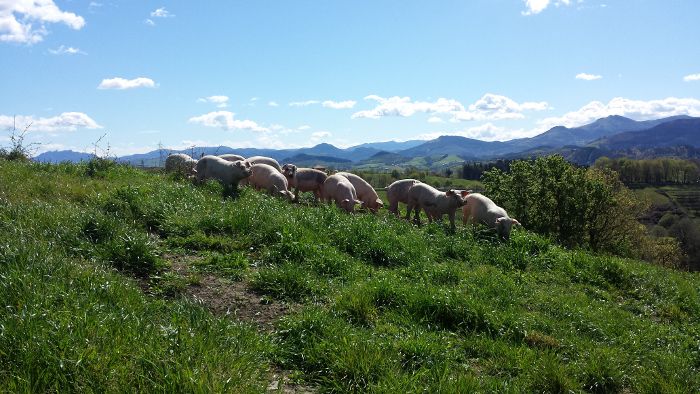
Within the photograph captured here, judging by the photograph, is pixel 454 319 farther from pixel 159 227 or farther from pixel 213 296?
pixel 159 227

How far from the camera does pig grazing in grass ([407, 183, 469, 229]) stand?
1870 cm

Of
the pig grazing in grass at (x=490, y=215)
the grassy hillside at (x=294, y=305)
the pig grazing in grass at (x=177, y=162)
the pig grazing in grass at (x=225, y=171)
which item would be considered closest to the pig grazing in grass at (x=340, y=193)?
the pig grazing in grass at (x=225, y=171)

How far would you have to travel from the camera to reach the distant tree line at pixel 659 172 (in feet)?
453

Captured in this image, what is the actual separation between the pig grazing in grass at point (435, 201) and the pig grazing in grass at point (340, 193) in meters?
2.66

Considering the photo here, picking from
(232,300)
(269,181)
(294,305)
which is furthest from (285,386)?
(269,181)

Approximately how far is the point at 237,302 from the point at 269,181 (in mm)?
12661

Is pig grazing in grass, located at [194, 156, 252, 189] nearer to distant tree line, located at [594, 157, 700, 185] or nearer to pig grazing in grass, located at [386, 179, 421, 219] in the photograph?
pig grazing in grass, located at [386, 179, 421, 219]

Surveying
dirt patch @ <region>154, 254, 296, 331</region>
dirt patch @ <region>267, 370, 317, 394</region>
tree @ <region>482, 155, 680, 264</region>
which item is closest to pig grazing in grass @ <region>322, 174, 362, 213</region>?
dirt patch @ <region>154, 254, 296, 331</region>

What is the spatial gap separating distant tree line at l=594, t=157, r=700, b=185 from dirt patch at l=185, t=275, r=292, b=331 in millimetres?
146222

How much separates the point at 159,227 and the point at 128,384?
21.6ft

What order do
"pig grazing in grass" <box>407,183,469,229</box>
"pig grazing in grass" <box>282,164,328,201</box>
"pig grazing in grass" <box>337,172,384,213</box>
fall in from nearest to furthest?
"pig grazing in grass" <box>407,183,469,229</box> < "pig grazing in grass" <box>282,164,328,201</box> < "pig grazing in grass" <box>337,172,384,213</box>

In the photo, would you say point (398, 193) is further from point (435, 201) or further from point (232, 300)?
point (232, 300)

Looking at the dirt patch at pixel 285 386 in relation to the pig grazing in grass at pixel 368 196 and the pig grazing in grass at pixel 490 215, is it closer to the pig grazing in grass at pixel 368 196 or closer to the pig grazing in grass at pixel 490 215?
the pig grazing in grass at pixel 490 215

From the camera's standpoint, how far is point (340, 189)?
19.3m
